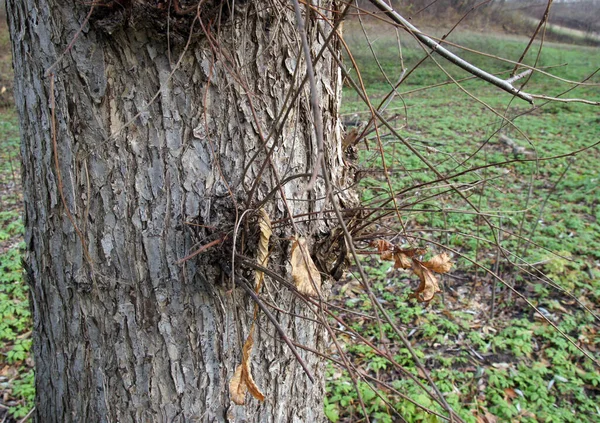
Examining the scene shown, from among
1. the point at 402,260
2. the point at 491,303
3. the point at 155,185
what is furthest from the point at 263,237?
the point at 491,303

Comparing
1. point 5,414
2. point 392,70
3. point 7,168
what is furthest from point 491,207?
point 392,70

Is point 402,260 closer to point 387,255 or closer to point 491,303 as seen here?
point 387,255

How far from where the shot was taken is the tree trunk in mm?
990

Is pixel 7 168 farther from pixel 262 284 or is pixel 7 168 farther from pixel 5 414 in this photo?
pixel 262 284

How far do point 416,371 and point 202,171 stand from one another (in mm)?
2364

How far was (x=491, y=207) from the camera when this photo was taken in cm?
507

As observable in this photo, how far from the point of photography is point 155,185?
106 cm

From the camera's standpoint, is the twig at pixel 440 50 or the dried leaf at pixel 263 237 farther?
the dried leaf at pixel 263 237

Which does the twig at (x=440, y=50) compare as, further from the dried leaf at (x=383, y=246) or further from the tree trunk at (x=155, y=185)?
the dried leaf at (x=383, y=246)

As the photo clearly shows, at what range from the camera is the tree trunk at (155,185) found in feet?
3.25

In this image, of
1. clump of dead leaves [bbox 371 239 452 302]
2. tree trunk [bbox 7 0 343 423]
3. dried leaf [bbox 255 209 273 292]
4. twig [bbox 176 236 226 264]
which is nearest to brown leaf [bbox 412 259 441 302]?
clump of dead leaves [bbox 371 239 452 302]

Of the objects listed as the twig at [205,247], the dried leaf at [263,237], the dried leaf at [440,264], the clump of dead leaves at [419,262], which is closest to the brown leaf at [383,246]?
the clump of dead leaves at [419,262]

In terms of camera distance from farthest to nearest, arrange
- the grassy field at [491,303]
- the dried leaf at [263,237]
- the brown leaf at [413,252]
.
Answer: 1. the grassy field at [491,303]
2. the brown leaf at [413,252]
3. the dried leaf at [263,237]

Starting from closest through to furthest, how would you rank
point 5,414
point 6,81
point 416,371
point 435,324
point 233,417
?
point 233,417
point 5,414
point 416,371
point 435,324
point 6,81
